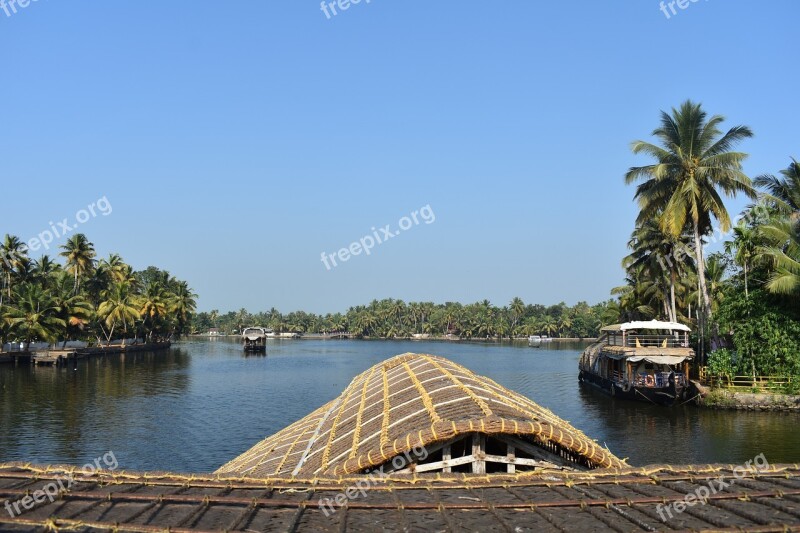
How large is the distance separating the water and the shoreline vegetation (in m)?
5.21

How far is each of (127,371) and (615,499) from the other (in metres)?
54.9

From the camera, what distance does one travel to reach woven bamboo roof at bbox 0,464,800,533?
464cm

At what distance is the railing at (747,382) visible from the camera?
3144 cm

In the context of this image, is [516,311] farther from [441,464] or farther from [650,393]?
[441,464]

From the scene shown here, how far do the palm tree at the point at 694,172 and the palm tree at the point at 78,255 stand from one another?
61670 mm

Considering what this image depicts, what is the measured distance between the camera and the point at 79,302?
195 ft

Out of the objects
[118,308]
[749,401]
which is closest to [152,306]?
[118,308]

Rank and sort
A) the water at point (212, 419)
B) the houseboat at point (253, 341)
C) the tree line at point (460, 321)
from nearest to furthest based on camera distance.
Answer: the water at point (212, 419), the houseboat at point (253, 341), the tree line at point (460, 321)

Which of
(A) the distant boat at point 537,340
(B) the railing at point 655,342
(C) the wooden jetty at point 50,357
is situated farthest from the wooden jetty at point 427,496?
(A) the distant boat at point 537,340

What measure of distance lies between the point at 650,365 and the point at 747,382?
5.03 metres

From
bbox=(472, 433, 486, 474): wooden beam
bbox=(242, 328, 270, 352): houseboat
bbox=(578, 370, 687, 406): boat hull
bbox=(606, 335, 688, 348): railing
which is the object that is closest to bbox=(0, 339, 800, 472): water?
bbox=(578, 370, 687, 406): boat hull

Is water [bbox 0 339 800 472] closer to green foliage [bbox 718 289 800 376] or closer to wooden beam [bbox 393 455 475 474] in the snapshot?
green foliage [bbox 718 289 800 376]

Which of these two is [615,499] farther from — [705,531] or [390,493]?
[390,493]

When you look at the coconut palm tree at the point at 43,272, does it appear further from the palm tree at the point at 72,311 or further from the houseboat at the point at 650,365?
the houseboat at the point at 650,365
